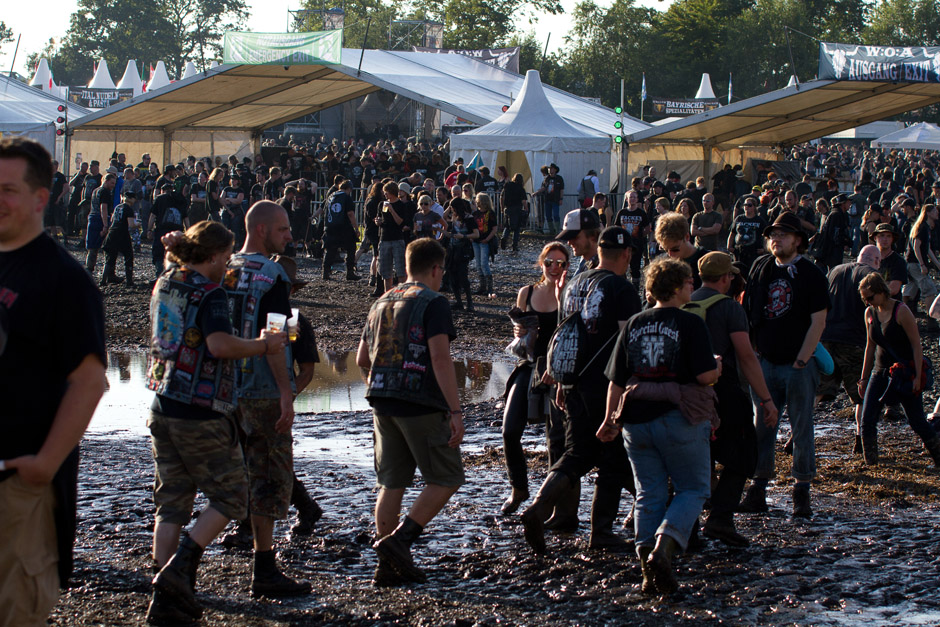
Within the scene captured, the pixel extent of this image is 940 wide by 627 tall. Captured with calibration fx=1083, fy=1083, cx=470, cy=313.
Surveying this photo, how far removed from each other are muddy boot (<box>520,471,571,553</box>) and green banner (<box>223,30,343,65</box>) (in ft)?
71.1

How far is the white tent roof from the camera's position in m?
26.9

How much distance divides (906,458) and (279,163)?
24.7 metres

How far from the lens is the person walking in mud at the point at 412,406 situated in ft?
16.5

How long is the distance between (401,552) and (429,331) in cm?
104

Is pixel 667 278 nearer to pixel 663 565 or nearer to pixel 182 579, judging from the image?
pixel 663 565

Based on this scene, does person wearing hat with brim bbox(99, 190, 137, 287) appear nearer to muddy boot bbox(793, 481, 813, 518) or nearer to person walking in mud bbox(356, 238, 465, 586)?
person walking in mud bbox(356, 238, 465, 586)

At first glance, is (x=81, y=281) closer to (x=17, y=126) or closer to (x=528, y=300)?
(x=528, y=300)

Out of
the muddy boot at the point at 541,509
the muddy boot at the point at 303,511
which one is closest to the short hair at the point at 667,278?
the muddy boot at the point at 541,509

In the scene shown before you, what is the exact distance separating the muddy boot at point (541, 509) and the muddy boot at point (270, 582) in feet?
3.76

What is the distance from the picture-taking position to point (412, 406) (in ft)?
16.7

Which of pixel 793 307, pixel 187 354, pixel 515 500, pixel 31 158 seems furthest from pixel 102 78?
pixel 31 158

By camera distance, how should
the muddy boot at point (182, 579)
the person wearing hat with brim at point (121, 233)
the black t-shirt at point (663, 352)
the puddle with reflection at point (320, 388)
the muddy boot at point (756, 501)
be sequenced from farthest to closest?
1. the person wearing hat with brim at point (121, 233)
2. the puddle with reflection at point (320, 388)
3. the muddy boot at point (756, 501)
4. the black t-shirt at point (663, 352)
5. the muddy boot at point (182, 579)

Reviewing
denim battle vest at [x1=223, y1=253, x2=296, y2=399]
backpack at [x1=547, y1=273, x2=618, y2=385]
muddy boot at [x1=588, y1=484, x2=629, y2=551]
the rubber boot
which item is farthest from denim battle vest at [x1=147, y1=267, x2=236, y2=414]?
the rubber boot

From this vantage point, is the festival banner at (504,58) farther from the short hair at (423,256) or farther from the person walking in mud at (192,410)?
the person walking in mud at (192,410)
